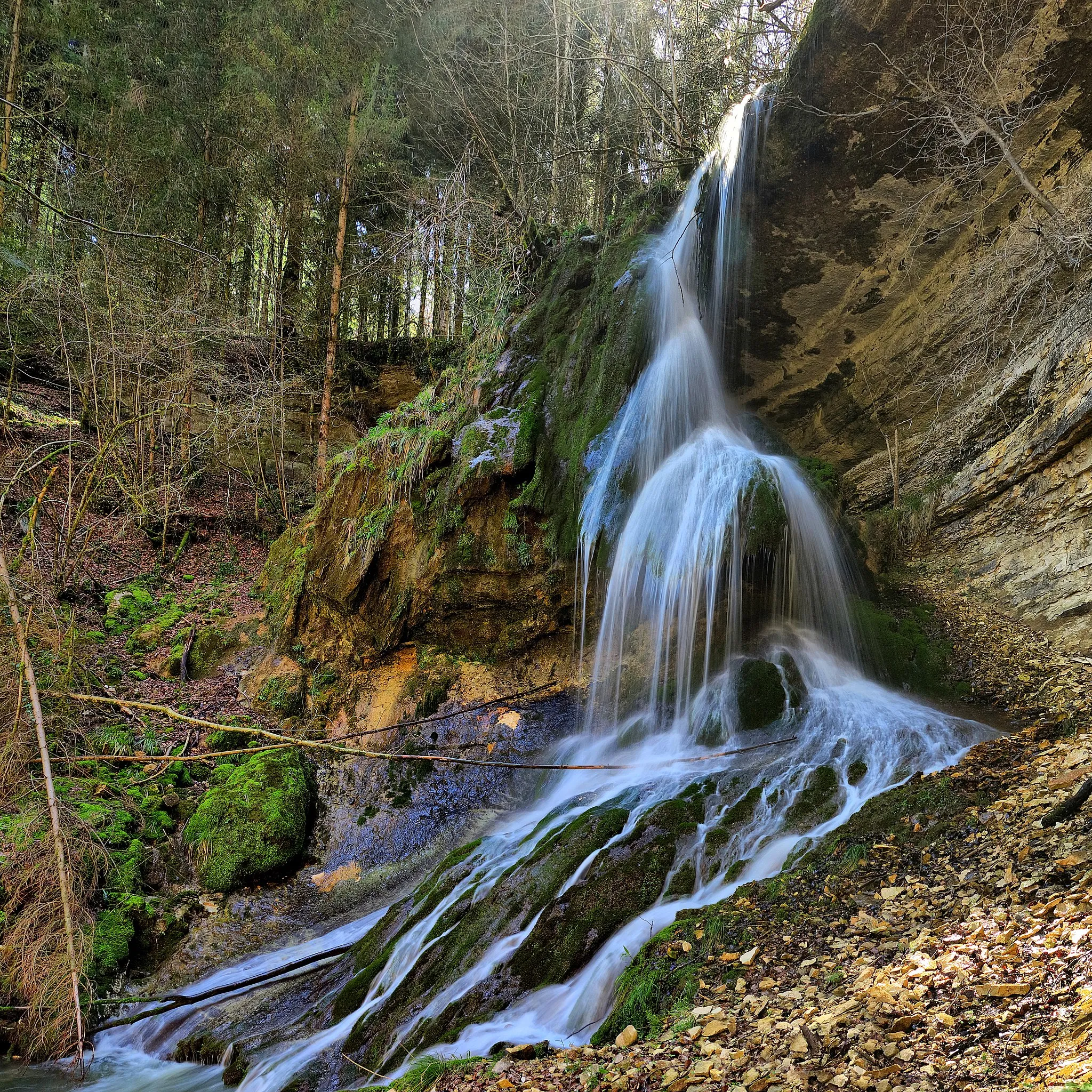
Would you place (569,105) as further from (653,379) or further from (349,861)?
(349,861)

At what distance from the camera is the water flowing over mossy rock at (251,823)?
675 cm

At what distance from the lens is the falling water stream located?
4363 millimetres

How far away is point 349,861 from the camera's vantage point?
7188 millimetres

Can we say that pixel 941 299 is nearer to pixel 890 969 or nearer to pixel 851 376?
pixel 851 376

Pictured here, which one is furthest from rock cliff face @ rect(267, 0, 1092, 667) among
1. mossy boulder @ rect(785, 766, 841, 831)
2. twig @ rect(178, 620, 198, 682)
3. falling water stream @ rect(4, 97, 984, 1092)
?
mossy boulder @ rect(785, 766, 841, 831)

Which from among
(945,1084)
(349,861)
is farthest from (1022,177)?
(349,861)

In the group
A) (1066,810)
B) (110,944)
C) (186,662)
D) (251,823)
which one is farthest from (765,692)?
(186,662)

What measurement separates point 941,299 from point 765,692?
5610 mm

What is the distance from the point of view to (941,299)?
8469mm

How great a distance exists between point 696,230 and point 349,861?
9.06 m

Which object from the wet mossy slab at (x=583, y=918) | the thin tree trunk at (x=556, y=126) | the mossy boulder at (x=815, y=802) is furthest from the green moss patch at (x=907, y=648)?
the thin tree trunk at (x=556, y=126)

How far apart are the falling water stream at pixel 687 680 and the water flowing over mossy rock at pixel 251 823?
3.82 ft

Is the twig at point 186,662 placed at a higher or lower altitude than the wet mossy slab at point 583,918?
higher

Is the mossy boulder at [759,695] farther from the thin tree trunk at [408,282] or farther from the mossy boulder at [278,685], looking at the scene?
the thin tree trunk at [408,282]
